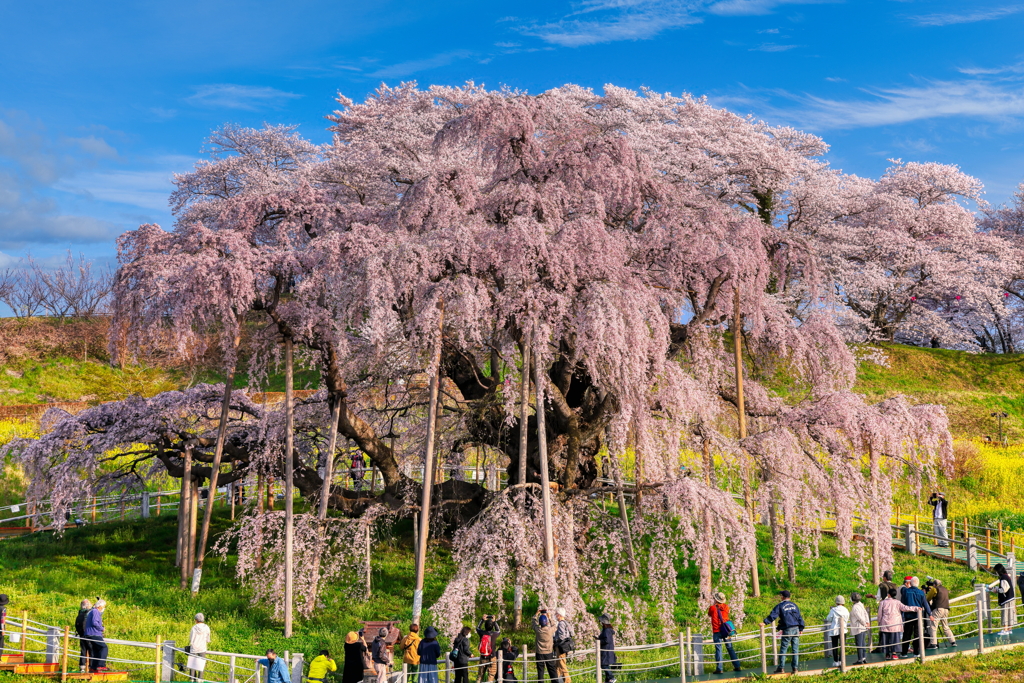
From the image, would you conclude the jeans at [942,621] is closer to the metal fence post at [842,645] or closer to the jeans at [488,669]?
the metal fence post at [842,645]

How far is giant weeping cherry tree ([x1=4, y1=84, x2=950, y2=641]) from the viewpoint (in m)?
Answer: 18.2

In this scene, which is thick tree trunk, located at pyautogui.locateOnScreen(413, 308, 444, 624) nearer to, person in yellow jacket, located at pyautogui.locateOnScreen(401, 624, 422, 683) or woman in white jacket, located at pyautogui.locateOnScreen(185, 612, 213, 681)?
person in yellow jacket, located at pyautogui.locateOnScreen(401, 624, 422, 683)

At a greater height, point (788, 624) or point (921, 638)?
point (788, 624)

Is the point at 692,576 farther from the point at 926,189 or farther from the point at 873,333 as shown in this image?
the point at 926,189

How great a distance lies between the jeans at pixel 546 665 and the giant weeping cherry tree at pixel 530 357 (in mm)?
1774

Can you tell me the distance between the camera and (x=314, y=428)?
24344 millimetres

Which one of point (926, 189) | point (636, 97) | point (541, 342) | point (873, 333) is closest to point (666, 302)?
point (541, 342)

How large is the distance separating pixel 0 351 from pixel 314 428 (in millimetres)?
40492

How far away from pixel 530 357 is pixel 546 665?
609 cm

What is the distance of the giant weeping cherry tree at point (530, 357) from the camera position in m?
18.2

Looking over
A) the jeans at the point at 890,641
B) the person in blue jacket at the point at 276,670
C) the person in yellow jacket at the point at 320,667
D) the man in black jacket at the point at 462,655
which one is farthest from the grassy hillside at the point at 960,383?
the person in blue jacket at the point at 276,670

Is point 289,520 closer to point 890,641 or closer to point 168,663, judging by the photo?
point 168,663


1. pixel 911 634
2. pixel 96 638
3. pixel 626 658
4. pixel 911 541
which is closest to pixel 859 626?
pixel 911 634

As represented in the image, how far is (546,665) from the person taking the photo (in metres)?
16.0
